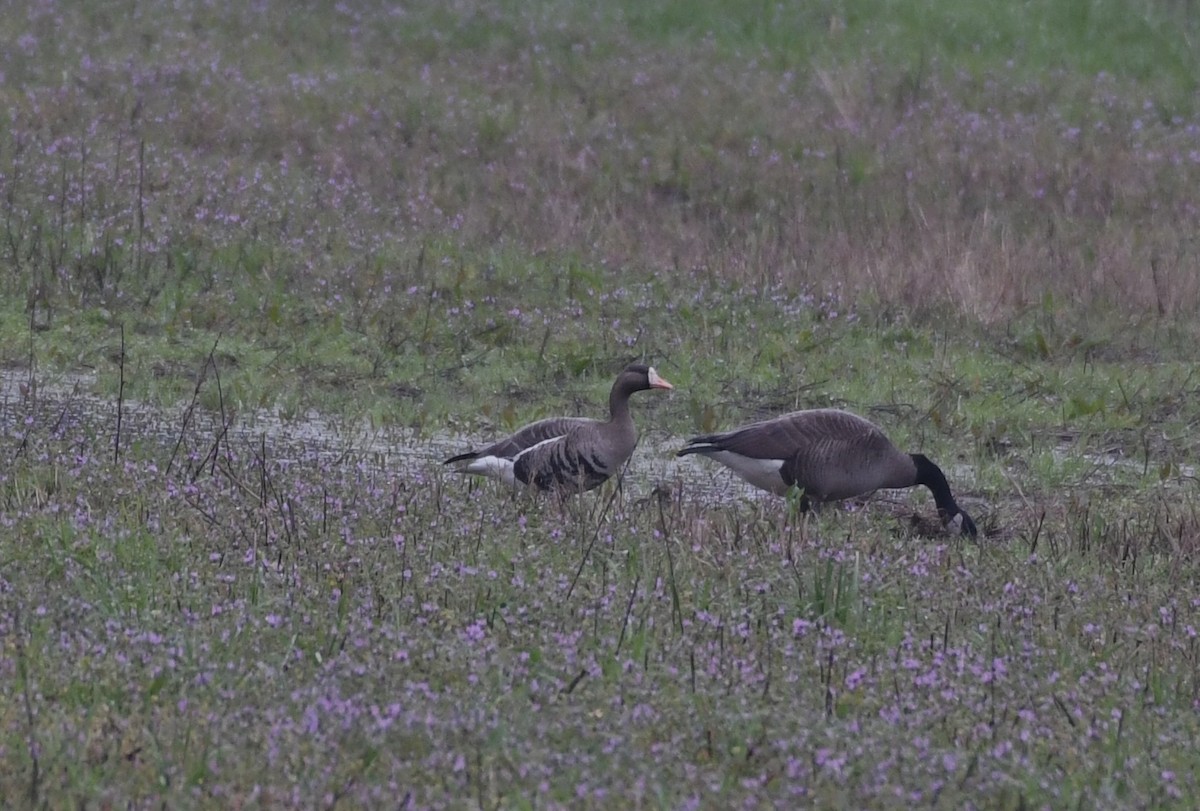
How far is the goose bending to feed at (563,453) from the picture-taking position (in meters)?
8.50

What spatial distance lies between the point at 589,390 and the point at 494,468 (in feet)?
10.3

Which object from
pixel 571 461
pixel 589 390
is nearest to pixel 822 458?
pixel 571 461

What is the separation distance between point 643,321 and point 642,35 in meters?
12.2

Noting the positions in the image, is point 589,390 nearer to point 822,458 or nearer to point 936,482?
point 822,458

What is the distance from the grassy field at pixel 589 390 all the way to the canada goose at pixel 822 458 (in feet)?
0.78

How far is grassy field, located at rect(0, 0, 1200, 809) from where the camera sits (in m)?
4.82

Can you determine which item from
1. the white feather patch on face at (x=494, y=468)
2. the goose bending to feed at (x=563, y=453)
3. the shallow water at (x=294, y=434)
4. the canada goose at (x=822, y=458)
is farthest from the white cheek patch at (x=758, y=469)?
the white feather patch on face at (x=494, y=468)

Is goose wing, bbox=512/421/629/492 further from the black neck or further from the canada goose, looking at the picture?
the black neck

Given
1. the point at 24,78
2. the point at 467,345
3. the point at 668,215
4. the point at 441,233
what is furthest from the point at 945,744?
the point at 24,78

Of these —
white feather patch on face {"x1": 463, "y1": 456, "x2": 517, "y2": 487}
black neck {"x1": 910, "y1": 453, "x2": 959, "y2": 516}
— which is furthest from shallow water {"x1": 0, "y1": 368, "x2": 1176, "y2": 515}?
black neck {"x1": 910, "y1": 453, "x2": 959, "y2": 516}

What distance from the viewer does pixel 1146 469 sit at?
10.0m

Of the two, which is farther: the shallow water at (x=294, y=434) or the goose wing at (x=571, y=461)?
the shallow water at (x=294, y=434)

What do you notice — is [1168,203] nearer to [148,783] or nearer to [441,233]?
[441,233]

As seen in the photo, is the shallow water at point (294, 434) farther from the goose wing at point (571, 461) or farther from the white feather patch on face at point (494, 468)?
the goose wing at point (571, 461)
